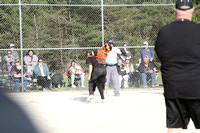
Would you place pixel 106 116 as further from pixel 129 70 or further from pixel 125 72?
pixel 129 70

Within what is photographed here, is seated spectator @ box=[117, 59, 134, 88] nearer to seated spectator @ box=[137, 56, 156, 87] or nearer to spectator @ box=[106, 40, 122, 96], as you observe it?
seated spectator @ box=[137, 56, 156, 87]

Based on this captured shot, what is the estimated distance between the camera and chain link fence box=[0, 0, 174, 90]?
22.5 m

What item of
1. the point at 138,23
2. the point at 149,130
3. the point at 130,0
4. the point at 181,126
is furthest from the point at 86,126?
the point at 130,0

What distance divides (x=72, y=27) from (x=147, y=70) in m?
14.2

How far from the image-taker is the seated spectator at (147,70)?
50.9 feet

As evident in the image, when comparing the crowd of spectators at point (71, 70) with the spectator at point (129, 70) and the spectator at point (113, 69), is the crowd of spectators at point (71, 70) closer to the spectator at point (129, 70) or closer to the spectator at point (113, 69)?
the spectator at point (129, 70)

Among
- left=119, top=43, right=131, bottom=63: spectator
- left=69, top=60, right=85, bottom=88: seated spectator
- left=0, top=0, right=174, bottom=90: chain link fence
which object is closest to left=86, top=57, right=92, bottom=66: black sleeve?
left=119, top=43, right=131, bottom=63: spectator

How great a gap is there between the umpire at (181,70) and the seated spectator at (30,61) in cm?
1152

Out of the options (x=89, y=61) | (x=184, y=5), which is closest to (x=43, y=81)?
(x=89, y=61)

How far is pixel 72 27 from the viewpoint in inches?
1147

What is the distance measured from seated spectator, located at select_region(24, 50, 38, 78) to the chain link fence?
4.71m

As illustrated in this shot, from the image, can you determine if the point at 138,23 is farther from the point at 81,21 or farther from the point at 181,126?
the point at 181,126

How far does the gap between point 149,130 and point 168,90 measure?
121 inches

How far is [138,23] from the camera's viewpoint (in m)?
28.5
